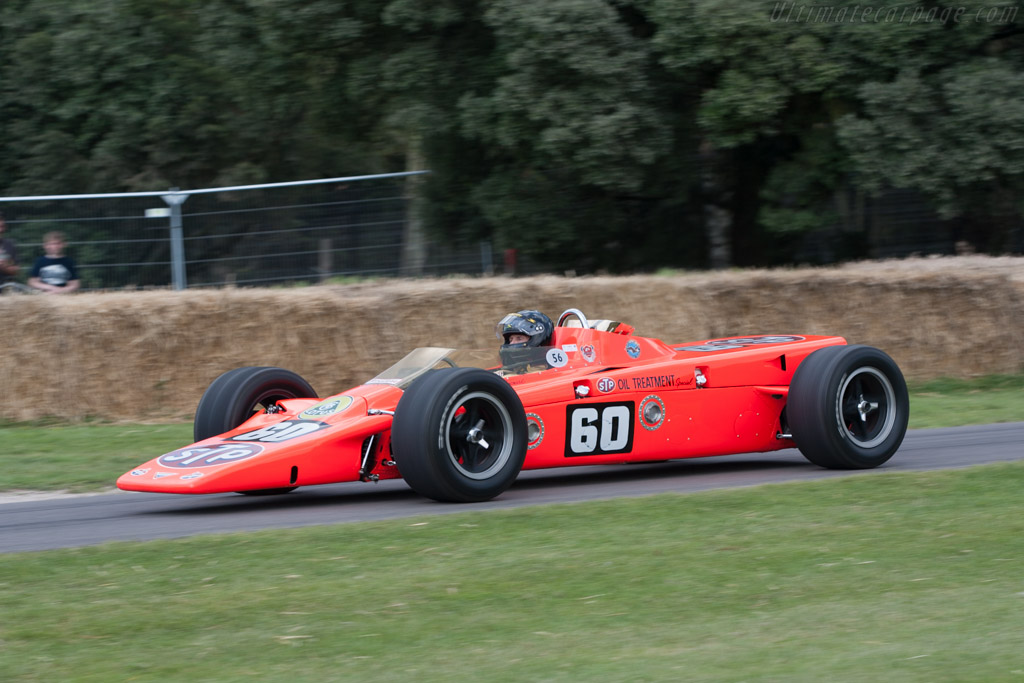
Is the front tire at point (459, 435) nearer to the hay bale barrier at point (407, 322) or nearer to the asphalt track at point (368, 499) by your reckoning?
the asphalt track at point (368, 499)

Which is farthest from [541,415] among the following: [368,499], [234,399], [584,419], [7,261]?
[7,261]

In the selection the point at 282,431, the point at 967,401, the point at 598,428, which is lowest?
the point at 967,401

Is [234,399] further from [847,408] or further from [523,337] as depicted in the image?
[847,408]

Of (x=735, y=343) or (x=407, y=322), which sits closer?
(x=735, y=343)

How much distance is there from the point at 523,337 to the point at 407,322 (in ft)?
14.6

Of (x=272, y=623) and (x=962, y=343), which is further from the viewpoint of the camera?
(x=962, y=343)

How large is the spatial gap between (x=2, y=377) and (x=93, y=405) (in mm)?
840

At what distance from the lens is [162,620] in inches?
195

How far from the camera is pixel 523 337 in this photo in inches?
348

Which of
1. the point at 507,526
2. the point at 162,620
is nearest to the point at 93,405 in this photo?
the point at 507,526

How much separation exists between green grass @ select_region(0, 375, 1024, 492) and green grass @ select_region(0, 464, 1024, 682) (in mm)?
3241

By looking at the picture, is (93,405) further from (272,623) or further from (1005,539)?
(1005,539)

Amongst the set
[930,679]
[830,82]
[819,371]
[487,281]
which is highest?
[830,82]

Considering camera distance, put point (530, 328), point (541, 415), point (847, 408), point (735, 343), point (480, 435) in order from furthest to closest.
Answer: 1. point (735, 343)
2. point (847, 408)
3. point (530, 328)
4. point (541, 415)
5. point (480, 435)
